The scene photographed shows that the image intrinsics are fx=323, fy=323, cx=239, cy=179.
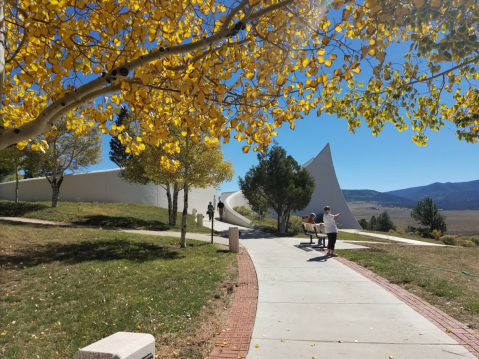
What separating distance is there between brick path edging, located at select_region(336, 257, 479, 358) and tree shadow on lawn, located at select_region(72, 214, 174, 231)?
1378 centimetres

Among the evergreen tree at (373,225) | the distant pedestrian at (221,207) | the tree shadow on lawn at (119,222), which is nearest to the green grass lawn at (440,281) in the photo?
the tree shadow on lawn at (119,222)

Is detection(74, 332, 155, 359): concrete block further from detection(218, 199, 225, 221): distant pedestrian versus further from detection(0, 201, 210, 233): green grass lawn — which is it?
detection(218, 199, 225, 221): distant pedestrian

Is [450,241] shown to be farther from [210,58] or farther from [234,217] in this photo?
[210,58]

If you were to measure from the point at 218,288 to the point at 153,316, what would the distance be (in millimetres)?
1750

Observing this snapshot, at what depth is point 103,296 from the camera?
5652 millimetres

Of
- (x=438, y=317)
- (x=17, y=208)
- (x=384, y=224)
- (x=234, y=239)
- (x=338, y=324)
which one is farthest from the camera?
(x=384, y=224)

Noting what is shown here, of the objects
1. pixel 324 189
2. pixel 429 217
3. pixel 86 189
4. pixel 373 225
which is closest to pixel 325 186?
pixel 324 189

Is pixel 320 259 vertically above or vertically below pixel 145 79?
below

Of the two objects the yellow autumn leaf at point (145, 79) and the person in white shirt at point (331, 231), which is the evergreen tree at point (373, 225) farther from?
the yellow autumn leaf at point (145, 79)

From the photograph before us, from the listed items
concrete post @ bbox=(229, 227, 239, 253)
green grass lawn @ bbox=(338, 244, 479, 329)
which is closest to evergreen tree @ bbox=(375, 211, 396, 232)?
green grass lawn @ bbox=(338, 244, 479, 329)

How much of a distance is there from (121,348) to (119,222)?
1762 cm

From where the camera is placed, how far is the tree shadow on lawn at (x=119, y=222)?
18.2 meters

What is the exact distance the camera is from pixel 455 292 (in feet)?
18.7

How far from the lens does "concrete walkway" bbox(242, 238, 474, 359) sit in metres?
3.63
